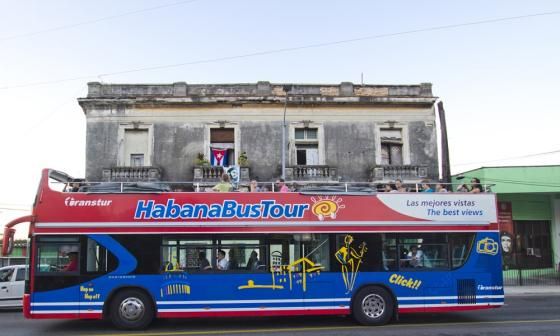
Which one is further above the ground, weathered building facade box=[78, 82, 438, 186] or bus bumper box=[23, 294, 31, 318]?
weathered building facade box=[78, 82, 438, 186]

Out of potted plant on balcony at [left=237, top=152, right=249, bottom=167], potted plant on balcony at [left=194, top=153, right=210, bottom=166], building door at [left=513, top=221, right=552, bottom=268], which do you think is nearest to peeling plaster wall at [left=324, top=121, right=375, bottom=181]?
potted plant on balcony at [left=237, top=152, right=249, bottom=167]

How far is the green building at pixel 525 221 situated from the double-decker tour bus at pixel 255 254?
1399 cm

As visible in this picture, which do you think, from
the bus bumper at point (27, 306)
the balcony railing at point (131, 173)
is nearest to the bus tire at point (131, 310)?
the bus bumper at point (27, 306)

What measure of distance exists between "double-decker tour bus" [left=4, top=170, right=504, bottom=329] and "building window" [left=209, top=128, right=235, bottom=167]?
13122 millimetres

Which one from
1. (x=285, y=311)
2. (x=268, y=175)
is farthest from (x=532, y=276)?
(x=285, y=311)

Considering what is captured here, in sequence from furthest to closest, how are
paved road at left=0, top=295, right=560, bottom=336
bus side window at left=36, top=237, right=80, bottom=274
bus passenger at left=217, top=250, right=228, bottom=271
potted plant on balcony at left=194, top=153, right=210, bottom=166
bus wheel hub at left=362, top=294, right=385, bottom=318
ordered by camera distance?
potted plant on balcony at left=194, top=153, right=210, bottom=166 < bus wheel hub at left=362, top=294, right=385, bottom=318 < bus passenger at left=217, top=250, right=228, bottom=271 < bus side window at left=36, top=237, right=80, bottom=274 < paved road at left=0, top=295, right=560, bottom=336

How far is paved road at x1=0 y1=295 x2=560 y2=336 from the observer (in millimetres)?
10664

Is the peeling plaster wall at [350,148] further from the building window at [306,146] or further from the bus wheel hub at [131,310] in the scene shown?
the bus wheel hub at [131,310]

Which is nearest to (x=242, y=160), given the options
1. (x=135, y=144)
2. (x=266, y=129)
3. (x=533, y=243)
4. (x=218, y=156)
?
(x=218, y=156)

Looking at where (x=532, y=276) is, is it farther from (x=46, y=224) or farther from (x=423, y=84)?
(x=46, y=224)

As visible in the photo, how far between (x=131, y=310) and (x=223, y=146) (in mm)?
14836

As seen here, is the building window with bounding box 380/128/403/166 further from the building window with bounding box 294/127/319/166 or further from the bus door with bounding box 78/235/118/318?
the bus door with bounding box 78/235/118/318

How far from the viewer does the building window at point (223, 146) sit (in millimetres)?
25156

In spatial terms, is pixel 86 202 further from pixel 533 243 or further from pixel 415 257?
pixel 533 243
